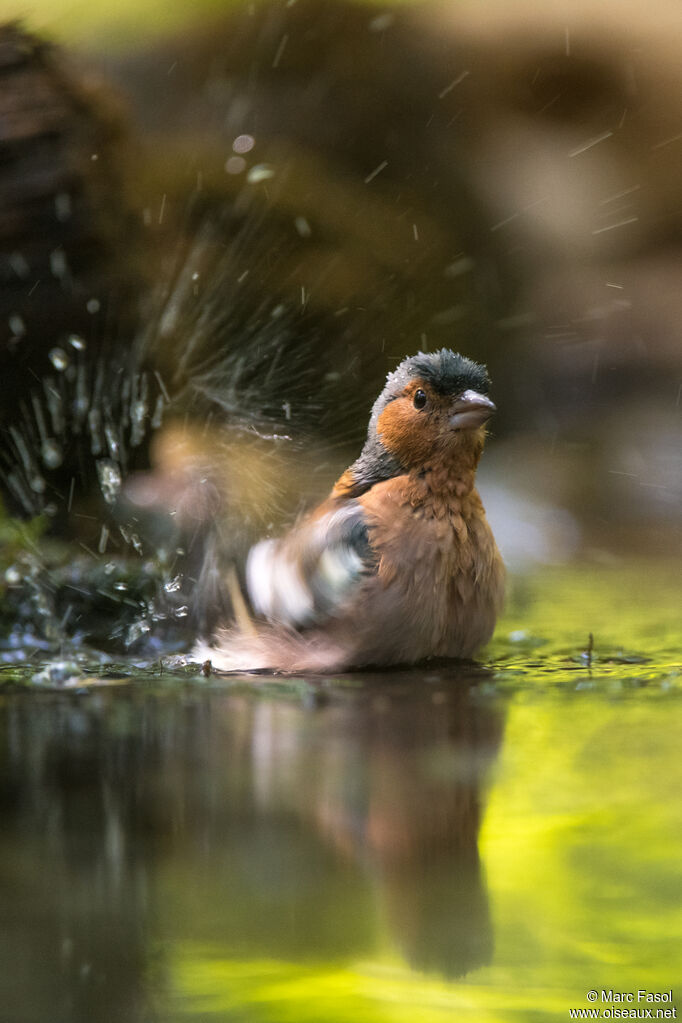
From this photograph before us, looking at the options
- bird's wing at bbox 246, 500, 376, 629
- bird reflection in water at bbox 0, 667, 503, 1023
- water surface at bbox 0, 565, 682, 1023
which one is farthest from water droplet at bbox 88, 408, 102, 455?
bird reflection in water at bbox 0, 667, 503, 1023

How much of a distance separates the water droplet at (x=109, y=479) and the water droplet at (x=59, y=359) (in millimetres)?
497

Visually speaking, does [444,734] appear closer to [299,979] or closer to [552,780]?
[552,780]

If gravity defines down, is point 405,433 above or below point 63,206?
below

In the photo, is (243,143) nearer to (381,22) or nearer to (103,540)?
(381,22)

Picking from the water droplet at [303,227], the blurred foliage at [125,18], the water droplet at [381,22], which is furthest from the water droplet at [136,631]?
the water droplet at [381,22]

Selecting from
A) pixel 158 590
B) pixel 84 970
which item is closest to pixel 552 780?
pixel 84 970

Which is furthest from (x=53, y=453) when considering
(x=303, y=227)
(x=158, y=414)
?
(x=303, y=227)

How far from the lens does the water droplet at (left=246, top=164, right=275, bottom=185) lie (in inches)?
336

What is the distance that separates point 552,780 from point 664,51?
864cm

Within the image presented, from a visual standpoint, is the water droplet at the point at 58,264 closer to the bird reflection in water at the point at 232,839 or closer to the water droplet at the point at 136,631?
the water droplet at the point at 136,631

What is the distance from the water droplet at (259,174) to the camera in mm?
8523

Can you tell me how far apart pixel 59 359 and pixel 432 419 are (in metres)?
2.48

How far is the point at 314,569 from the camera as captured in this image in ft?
13.0

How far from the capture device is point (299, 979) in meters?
1.85
